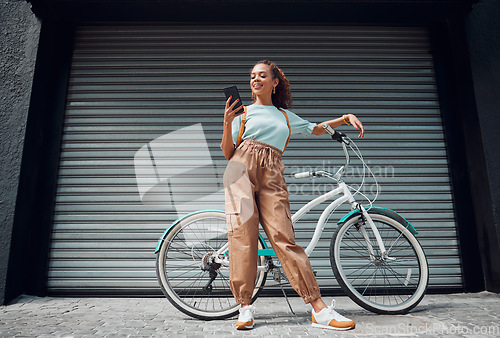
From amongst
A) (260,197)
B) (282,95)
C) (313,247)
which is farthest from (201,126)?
(313,247)

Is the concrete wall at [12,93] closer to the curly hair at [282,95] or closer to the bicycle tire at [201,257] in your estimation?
the bicycle tire at [201,257]

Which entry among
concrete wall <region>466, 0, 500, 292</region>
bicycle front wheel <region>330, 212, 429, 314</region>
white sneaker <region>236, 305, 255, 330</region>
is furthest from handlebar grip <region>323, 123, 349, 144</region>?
concrete wall <region>466, 0, 500, 292</region>

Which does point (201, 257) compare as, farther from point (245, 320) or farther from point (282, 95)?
point (282, 95)

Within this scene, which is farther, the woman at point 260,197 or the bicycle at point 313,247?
the bicycle at point 313,247

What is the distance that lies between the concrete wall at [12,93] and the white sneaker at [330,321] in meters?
2.92

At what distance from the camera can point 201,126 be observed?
374cm

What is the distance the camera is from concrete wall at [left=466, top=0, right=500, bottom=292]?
328cm

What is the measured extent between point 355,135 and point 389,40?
4.43ft

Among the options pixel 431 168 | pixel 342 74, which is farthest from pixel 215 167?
pixel 431 168

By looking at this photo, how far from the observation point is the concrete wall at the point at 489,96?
3.28 metres

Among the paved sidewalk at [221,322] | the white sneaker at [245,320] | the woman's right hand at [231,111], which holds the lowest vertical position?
the paved sidewalk at [221,322]

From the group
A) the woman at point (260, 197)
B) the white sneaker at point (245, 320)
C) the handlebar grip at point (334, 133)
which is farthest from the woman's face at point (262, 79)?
the white sneaker at point (245, 320)

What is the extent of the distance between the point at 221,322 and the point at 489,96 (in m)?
3.69

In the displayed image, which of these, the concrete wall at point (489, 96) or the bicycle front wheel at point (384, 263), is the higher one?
the concrete wall at point (489, 96)
